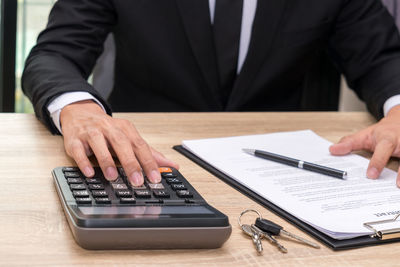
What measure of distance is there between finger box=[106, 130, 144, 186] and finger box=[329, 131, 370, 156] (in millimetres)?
380

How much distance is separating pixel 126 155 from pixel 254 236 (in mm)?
236

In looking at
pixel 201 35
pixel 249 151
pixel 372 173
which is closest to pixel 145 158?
pixel 249 151

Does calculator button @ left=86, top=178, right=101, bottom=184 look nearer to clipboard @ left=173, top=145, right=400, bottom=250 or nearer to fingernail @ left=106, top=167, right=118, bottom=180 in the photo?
fingernail @ left=106, top=167, right=118, bottom=180

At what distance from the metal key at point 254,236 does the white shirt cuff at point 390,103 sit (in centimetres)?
69

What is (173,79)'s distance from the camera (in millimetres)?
1614

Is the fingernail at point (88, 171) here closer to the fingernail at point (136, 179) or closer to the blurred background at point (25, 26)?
the fingernail at point (136, 179)

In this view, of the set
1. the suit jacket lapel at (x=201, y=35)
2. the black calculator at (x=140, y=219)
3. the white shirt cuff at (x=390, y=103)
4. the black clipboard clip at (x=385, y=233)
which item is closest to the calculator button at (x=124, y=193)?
the black calculator at (x=140, y=219)

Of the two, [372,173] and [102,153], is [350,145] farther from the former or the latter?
[102,153]

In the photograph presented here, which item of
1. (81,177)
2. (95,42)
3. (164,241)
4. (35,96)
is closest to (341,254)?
(164,241)

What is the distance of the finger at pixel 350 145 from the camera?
1.06 meters

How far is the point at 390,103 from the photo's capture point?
132 centimetres

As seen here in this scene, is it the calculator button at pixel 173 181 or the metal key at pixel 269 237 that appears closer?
the metal key at pixel 269 237

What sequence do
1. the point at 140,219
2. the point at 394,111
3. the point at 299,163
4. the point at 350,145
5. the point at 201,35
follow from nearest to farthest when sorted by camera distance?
the point at 140,219, the point at 299,163, the point at 350,145, the point at 394,111, the point at 201,35

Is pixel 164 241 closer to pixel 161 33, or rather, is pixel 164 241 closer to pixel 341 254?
pixel 341 254
